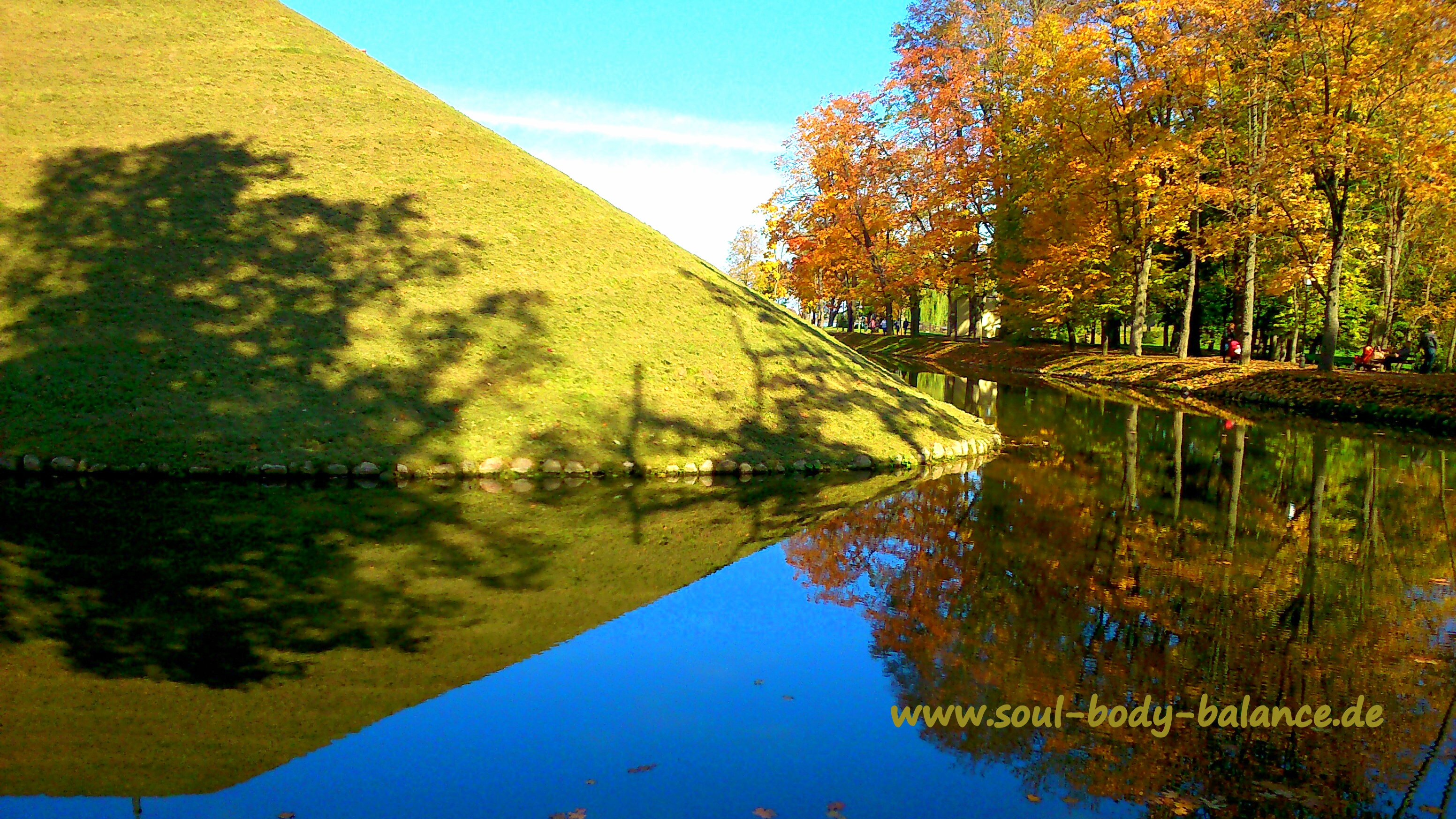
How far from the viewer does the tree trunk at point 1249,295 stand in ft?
119

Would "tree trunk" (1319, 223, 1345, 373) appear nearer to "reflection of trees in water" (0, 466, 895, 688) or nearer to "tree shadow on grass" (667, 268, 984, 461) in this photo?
"tree shadow on grass" (667, 268, 984, 461)

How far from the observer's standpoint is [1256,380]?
118 feet

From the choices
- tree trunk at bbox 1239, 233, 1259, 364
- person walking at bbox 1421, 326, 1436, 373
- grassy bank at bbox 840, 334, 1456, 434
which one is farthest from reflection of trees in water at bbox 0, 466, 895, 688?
person walking at bbox 1421, 326, 1436, 373

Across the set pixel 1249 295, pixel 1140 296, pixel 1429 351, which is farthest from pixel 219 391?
pixel 1429 351

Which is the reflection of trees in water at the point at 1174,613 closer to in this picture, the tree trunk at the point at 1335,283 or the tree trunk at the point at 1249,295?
the tree trunk at the point at 1335,283

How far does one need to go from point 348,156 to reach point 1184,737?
2577cm

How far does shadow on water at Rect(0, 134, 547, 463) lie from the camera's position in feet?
55.1

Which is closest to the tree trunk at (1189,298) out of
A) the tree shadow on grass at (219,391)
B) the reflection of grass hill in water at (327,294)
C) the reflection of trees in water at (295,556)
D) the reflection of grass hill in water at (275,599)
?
the reflection of grass hill in water at (327,294)

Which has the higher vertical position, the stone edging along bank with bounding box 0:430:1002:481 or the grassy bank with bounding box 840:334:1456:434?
the grassy bank with bounding box 840:334:1456:434

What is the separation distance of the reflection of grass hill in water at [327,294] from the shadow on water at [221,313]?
61 millimetres

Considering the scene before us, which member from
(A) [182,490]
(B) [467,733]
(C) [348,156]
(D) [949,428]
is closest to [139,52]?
(C) [348,156]

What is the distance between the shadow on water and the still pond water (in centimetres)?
244

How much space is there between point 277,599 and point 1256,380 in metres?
37.5

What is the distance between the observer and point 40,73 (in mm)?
26922
